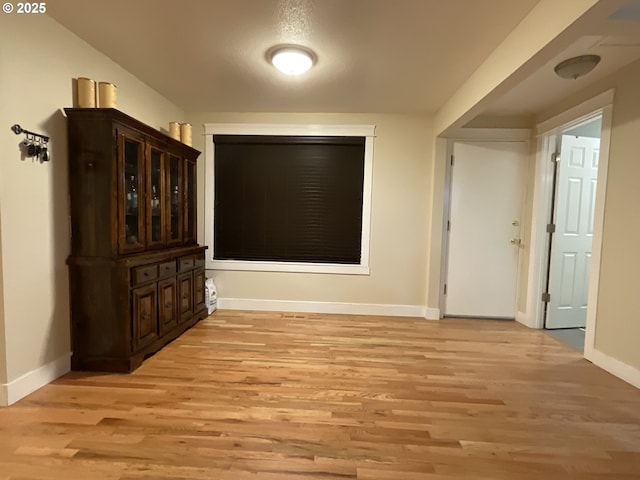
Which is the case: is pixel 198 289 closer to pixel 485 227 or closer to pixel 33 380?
pixel 33 380

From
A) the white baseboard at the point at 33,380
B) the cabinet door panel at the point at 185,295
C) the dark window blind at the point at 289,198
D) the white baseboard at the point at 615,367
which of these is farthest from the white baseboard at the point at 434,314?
the white baseboard at the point at 33,380

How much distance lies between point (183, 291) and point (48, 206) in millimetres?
1349

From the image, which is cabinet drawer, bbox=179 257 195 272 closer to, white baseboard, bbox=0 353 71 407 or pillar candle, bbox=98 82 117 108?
white baseboard, bbox=0 353 71 407

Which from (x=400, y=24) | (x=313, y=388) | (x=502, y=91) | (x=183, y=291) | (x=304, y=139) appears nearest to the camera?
(x=400, y=24)

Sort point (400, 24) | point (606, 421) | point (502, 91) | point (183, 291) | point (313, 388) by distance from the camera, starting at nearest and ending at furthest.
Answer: point (606, 421) < point (400, 24) < point (313, 388) < point (502, 91) < point (183, 291)

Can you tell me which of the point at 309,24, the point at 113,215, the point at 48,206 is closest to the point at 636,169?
the point at 309,24

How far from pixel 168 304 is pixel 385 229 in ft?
8.04

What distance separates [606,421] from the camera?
75.4 inches

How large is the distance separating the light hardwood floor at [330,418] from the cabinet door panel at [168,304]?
0.64 ft

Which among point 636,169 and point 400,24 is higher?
point 400,24

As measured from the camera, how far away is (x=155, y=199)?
2859 mm

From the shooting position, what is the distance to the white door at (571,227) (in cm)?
350

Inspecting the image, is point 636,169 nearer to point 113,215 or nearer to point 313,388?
point 313,388

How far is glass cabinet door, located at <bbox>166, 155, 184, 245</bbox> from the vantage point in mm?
3045
